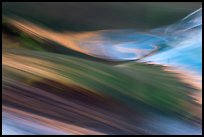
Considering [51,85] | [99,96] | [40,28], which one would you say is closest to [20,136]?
[51,85]

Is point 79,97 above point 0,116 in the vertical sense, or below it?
above

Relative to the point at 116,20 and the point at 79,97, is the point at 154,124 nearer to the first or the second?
the point at 79,97

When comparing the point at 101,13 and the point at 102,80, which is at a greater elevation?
the point at 101,13

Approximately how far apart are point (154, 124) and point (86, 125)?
35cm

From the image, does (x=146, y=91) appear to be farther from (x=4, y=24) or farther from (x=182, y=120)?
(x=4, y=24)

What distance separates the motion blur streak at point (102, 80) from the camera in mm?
1436

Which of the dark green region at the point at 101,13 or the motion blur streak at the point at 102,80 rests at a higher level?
the dark green region at the point at 101,13

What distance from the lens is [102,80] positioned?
145cm

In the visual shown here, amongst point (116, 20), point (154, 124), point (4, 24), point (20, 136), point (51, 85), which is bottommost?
point (20, 136)

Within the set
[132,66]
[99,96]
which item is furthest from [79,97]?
[132,66]

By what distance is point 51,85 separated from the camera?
4.74ft

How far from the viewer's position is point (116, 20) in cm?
148

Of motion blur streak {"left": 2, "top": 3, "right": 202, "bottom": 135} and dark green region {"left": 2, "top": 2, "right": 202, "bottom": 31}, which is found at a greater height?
dark green region {"left": 2, "top": 2, "right": 202, "bottom": 31}

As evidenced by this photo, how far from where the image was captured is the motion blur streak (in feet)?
4.71
